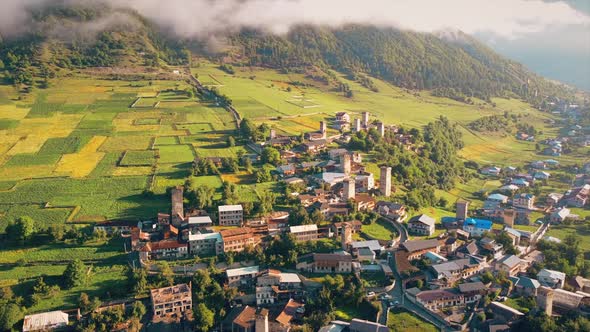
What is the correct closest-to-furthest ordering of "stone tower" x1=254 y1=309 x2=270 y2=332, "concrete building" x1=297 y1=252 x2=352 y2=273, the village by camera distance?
"stone tower" x1=254 y1=309 x2=270 y2=332
the village
"concrete building" x1=297 y1=252 x2=352 y2=273

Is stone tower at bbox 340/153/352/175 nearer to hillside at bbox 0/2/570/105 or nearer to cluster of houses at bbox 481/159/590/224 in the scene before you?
cluster of houses at bbox 481/159/590/224

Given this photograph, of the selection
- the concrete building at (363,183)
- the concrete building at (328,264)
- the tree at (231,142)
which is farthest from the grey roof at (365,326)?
the tree at (231,142)

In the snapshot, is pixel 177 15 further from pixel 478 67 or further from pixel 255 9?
pixel 478 67

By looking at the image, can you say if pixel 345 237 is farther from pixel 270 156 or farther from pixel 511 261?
pixel 270 156

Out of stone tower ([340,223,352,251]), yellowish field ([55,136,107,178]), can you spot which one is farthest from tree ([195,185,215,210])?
yellowish field ([55,136,107,178])

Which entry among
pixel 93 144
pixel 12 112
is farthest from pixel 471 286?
pixel 12 112

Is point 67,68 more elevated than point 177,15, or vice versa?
point 177,15

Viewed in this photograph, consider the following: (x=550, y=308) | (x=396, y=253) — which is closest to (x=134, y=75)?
(x=396, y=253)
